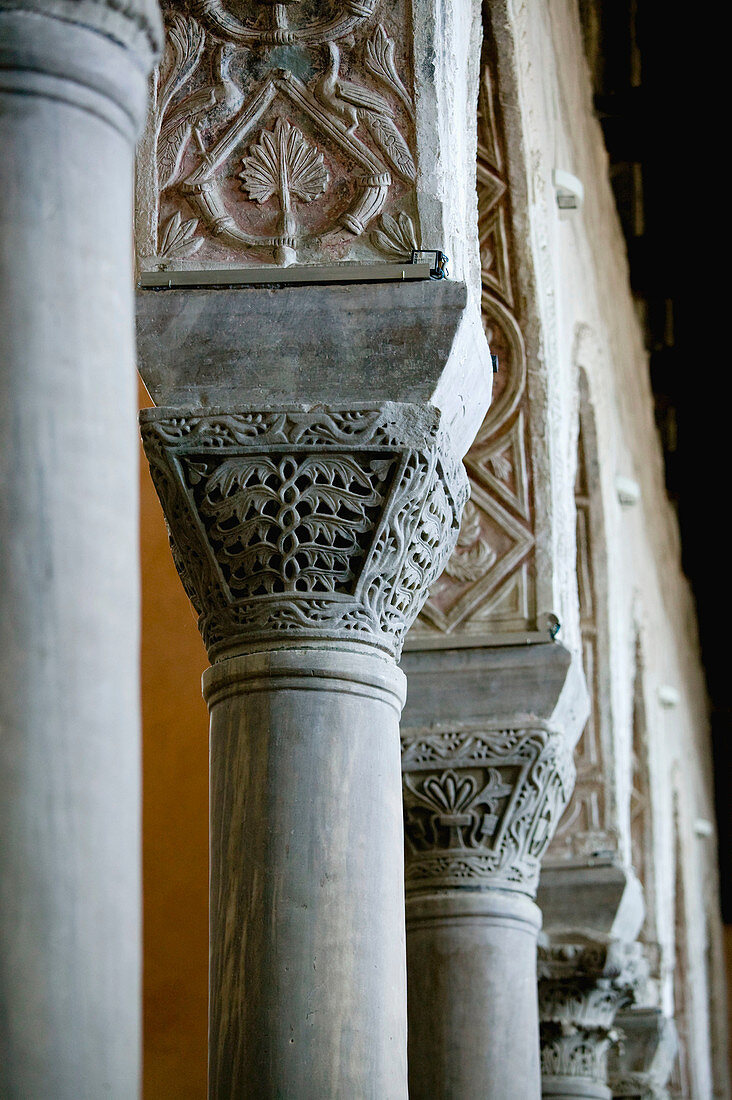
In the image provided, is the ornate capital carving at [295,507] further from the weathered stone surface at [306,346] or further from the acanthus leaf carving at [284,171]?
the acanthus leaf carving at [284,171]

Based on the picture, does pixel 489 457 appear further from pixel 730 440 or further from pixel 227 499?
pixel 730 440

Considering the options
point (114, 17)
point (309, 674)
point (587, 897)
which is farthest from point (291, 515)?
point (587, 897)

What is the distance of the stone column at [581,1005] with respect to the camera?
25.8 ft

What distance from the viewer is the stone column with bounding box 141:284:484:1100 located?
3.87 m

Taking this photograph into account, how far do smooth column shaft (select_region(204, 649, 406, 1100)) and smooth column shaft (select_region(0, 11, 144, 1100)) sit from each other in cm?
128

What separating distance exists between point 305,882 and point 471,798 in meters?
2.19

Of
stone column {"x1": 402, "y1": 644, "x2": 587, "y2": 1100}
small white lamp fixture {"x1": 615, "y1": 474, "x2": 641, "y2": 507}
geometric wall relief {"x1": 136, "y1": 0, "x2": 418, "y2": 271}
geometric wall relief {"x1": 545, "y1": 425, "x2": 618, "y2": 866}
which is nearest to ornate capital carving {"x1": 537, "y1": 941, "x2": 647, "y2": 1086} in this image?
geometric wall relief {"x1": 545, "y1": 425, "x2": 618, "y2": 866}

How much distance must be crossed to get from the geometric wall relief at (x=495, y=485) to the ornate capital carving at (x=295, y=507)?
1.79 meters

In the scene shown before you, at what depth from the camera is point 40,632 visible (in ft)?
8.32

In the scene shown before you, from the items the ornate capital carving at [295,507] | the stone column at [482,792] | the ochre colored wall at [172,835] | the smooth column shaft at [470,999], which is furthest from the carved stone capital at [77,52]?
the ochre colored wall at [172,835]

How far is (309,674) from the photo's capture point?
4062 millimetres

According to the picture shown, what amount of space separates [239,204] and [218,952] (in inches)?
66.1

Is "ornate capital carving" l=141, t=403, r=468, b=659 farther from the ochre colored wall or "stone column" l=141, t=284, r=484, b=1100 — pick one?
the ochre colored wall

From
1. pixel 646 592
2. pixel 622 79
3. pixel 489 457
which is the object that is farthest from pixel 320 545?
pixel 646 592
